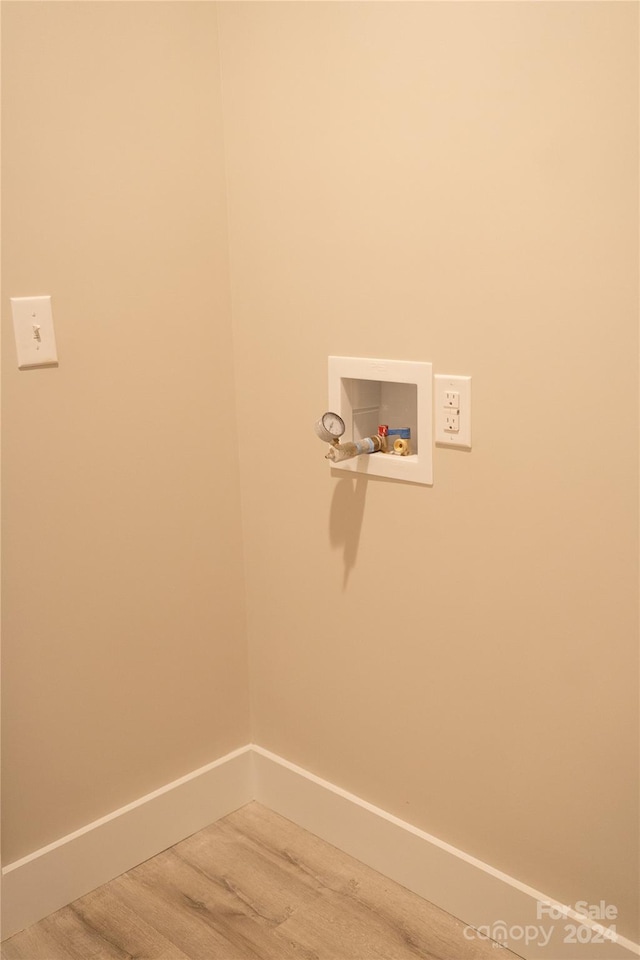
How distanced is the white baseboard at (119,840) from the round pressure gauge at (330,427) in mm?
874

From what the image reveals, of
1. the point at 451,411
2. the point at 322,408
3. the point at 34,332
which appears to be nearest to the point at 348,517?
the point at 322,408

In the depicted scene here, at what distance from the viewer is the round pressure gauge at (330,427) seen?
1619mm

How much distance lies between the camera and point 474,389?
149cm

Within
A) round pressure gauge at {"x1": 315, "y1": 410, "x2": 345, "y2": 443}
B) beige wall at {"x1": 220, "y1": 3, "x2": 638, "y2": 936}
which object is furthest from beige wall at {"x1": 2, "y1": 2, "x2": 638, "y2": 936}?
round pressure gauge at {"x1": 315, "y1": 410, "x2": 345, "y2": 443}

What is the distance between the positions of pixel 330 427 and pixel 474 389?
11.1 inches

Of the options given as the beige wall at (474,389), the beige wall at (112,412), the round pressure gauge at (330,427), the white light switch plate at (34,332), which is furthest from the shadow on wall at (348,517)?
the white light switch plate at (34,332)

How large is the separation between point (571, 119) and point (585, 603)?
73 centimetres

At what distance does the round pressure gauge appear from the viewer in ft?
5.31

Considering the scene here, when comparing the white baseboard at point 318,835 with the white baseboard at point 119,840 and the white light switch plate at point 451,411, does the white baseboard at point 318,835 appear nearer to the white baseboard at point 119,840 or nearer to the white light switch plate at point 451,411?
the white baseboard at point 119,840

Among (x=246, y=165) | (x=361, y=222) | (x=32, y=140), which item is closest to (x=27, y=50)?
(x=32, y=140)

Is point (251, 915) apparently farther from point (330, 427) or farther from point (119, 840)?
point (330, 427)

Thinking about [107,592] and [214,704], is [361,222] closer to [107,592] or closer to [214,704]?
[107,592]

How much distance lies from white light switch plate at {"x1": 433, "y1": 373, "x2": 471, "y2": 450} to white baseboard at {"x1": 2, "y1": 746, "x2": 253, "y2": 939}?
38.9 inches

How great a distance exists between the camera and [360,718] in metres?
1.83
